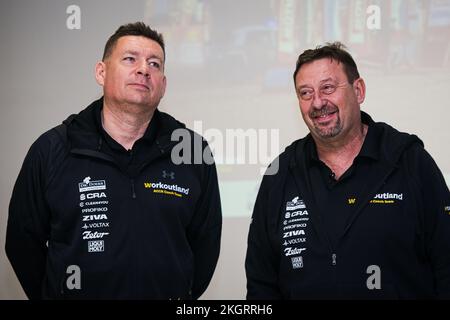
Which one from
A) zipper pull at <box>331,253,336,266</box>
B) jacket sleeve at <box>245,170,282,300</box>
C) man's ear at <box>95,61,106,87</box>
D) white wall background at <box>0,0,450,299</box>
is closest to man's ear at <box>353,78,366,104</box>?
jacket sleeve at <box>245,170,282,300</box>

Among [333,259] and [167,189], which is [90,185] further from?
[333,259]

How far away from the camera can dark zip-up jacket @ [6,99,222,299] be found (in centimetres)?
232

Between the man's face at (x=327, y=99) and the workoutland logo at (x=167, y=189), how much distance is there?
582 millimetres

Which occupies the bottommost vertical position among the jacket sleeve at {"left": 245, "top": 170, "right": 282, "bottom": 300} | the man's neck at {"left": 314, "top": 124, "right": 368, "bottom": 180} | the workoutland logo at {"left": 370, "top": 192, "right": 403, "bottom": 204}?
the jacket sleeve at {"left": 245, "top": 170, "right": 282, "bottom": 300}

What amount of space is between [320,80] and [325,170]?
1.18ft

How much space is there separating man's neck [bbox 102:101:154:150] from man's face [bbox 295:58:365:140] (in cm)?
66

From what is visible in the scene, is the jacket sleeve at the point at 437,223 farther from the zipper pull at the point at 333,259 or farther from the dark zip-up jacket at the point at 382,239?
the zipper pull at the point at 333,259

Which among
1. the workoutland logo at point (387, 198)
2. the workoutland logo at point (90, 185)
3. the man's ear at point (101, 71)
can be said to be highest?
the man's ear at point (101, 71)

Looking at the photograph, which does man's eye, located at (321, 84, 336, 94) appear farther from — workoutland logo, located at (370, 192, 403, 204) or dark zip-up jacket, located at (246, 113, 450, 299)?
workoutland logo, located at (370, 192, 403, 204)

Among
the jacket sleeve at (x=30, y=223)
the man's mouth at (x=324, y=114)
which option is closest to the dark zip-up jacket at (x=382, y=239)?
the man's mouth at (x=324, y=114)

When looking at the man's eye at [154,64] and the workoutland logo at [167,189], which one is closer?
the workoutland logo at [167,189]

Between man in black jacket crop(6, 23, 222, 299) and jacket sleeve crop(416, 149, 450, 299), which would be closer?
jacket sleeve crop(416, 149, 450, 299)

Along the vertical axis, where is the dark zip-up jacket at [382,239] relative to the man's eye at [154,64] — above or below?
below

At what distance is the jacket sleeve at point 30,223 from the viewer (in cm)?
241
